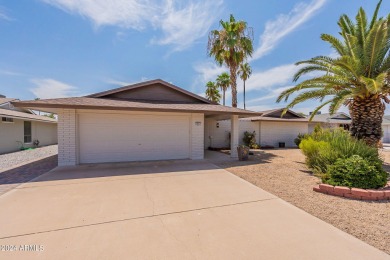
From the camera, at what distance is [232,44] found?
14.7 metres

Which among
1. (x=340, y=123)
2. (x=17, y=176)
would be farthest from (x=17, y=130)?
(x=340, y=123)

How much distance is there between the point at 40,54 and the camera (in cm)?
1059

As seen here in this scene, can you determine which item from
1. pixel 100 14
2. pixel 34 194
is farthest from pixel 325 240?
pixel 100 14

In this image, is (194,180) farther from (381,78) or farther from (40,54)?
(40,54)

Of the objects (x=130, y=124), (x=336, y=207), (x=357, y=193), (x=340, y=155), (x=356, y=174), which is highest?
(x=130, y=124)

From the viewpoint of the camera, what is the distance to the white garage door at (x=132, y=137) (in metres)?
8.93

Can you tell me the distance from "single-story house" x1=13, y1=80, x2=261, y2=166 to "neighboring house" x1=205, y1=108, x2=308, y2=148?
4.97m

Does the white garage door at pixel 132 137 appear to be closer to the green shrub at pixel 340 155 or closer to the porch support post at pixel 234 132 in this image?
the porch support post at pixel 234 132

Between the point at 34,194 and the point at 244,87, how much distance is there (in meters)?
32.5

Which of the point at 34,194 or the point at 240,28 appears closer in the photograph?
the point at 34,194

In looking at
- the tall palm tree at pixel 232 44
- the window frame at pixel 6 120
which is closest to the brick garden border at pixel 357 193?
the tall palm tree at pixel 232 44

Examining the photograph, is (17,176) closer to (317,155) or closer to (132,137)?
(132,137)

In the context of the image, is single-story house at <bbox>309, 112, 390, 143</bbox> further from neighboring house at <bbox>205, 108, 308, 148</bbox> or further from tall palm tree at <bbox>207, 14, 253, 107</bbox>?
tall palm tree at <bbox>207, 14, 253, 107</bbox>

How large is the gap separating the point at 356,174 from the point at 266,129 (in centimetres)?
1309
